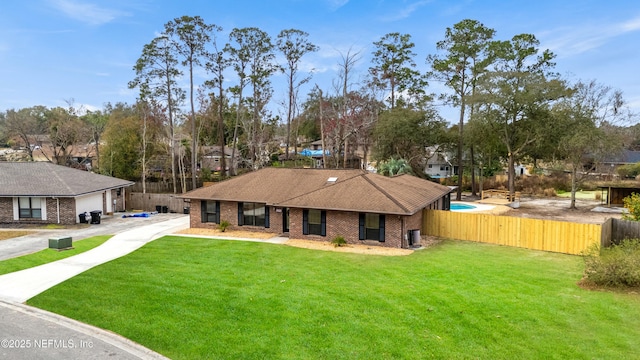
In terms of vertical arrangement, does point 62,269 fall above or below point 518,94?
below

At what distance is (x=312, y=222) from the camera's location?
813 inches

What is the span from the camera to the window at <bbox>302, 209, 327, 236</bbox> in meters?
20.4

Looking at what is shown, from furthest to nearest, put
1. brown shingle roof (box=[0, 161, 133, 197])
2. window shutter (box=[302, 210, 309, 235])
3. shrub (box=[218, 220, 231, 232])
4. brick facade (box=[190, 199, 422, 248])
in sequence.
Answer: brown shingle roof (box=[0, 161, 133, 197]) → shrub (box=[218, 220, 231, 232]) → window shutter (box=[302, 210, 309, 235]) → brick facade (box=[190, 199, 422, 248])

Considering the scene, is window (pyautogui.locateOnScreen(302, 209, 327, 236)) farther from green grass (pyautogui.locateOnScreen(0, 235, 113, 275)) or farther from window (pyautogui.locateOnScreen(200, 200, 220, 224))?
green grass (pyautogui.locateOnScreen(0, 235, 113, 275))

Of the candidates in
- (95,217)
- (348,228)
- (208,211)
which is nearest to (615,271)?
(348,228)

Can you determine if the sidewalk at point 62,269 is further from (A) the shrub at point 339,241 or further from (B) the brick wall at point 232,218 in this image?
(A) the shrub at point 339,241

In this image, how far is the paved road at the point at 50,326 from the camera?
9.04 metres

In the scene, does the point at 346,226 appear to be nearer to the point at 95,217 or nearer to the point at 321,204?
the point at 321,204

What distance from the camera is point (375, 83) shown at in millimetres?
46656

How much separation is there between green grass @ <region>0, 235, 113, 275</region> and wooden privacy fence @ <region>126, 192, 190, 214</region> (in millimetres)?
12343

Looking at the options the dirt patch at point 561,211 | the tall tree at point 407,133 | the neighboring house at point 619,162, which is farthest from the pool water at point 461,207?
the neighboring house at point 619,162

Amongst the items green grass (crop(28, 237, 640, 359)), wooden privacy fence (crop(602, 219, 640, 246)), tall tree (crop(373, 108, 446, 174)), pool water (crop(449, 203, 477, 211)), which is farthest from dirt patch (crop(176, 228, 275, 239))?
tall tree (crop(373, 108, 446, 174))

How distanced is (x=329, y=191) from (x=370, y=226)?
9.94 ft

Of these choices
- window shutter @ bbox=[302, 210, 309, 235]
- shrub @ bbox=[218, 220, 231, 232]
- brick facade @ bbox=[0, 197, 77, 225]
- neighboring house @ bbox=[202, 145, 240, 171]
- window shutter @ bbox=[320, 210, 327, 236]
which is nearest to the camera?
window shutter @ bbox=[320, 210, 327, 236]
